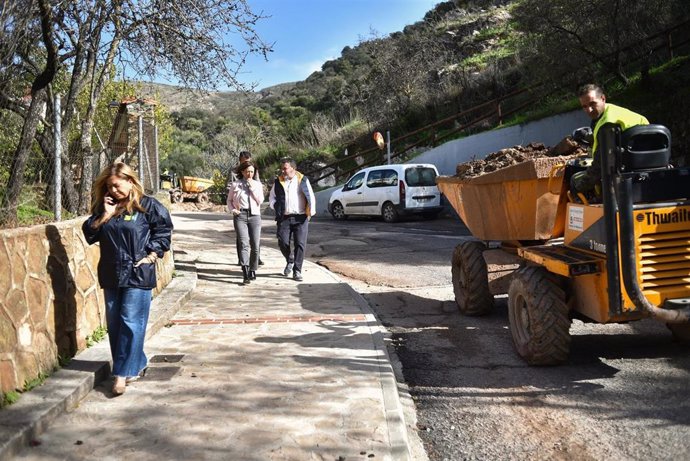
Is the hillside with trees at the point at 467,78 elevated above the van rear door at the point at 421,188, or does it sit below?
above

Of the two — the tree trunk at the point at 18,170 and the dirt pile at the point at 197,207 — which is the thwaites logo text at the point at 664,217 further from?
the dirt pile at the point at 197,207

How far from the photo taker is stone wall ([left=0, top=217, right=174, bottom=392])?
4070 millimetres

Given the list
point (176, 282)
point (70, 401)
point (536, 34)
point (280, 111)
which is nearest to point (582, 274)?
point (70, 401)

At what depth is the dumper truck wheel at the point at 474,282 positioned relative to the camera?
6.81m

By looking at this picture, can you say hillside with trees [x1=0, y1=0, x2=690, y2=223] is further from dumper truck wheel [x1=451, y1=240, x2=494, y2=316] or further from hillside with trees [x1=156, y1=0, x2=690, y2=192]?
dumper truck wheel [x1=451, y1=240, x2=494, y2=316]

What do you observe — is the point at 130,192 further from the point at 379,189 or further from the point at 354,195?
the point at 354,195

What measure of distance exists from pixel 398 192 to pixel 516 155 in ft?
37.5

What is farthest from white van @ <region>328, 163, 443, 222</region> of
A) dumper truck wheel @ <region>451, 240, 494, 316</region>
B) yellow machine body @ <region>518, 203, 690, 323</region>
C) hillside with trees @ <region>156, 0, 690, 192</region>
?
yellow machine body @ <region>518, 203, 690, 323</region>

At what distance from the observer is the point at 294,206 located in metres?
9.19

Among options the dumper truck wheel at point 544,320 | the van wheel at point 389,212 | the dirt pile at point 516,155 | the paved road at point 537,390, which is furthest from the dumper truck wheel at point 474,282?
the van wheel at point 389,212

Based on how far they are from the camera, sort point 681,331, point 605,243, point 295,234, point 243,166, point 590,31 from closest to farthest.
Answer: point 605,243 → point 681,331 → point 243,166 → point 295,234 → point 590,31

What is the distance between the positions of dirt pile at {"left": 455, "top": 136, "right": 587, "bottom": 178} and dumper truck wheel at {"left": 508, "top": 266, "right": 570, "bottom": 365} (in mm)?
1539

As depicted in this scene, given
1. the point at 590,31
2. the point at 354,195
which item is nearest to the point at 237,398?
the point at 590,31

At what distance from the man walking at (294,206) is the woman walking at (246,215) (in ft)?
1.09
